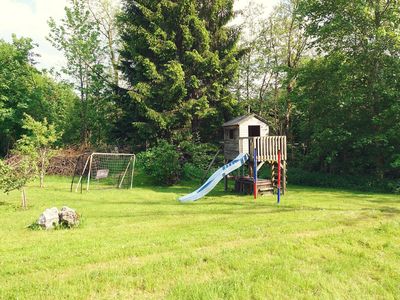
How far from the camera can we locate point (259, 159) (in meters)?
14.9

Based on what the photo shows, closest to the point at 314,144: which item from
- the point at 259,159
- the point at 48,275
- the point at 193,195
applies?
the point at 259,159

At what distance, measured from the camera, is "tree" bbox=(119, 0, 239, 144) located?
71.6ft

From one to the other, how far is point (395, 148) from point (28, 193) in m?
19.8

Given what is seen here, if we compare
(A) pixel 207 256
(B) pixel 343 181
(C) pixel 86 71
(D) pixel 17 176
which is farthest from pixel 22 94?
(A) pixel 207 256

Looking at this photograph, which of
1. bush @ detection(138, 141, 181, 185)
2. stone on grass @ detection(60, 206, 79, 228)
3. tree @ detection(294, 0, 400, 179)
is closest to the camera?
stone on grass @ detection(60, 206, 79, 228)

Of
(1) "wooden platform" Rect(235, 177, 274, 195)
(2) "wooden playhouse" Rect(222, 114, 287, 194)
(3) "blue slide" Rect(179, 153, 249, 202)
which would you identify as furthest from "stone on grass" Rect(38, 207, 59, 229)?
(1) "wooden platform" Rect(235, 177, 274, 195)

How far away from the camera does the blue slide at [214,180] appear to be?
13680 millimetres

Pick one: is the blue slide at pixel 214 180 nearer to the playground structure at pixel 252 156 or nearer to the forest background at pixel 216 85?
the playground structure at pixel 252 156

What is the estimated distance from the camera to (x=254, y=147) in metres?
14.8

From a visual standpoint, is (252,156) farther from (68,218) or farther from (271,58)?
(271,58)

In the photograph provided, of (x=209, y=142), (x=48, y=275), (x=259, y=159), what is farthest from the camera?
(x=209, y=142)

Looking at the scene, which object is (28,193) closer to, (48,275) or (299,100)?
(48,275)

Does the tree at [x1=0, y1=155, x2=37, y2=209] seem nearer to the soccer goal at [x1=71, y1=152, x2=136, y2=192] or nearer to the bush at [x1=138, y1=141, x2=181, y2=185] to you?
the soccer goal at [x1=71, y1=152, x2=136, y2=192]

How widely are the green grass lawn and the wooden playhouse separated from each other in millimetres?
5099
